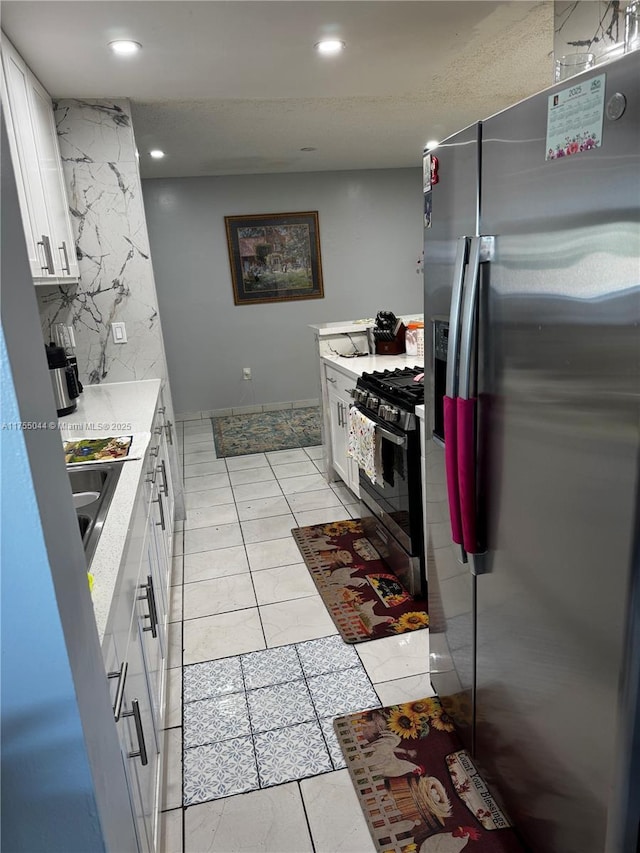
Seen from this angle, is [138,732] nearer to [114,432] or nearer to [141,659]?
[141,659]

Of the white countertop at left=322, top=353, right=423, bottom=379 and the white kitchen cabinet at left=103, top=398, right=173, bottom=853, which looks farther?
the white countertop at left=322, top=353, right=423, bottom=379

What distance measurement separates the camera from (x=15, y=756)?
2.39ft

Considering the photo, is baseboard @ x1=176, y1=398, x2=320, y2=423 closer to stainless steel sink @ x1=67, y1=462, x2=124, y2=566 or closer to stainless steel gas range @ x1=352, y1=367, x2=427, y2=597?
stainless steel gas range @ x1=352, y1=367, x2=427, y2=597

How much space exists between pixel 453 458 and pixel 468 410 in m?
0.15

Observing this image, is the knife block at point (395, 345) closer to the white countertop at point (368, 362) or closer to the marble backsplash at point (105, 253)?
the white countertop at point (368, 362)

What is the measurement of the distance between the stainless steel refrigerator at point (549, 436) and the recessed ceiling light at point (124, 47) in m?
1.56

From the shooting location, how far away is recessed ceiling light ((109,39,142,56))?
240cm

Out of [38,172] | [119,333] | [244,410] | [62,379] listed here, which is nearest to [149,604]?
[62,379]

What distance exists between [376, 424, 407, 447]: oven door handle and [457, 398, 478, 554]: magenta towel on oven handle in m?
0.96

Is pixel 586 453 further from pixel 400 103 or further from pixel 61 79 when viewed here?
pixel 400 103

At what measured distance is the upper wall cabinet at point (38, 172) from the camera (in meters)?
2.14

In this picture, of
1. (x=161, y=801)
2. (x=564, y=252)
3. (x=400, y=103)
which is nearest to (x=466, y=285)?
(x=564, y=252)

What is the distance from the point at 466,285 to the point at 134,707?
121 cm

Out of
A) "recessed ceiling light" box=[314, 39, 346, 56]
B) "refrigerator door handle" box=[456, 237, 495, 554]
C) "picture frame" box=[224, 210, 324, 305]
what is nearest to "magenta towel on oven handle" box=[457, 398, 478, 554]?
"refrigerator door handle" box=[456, 237, 495, 554]
